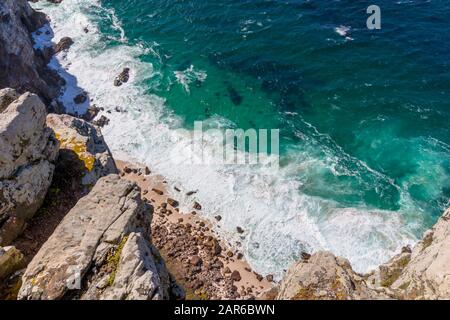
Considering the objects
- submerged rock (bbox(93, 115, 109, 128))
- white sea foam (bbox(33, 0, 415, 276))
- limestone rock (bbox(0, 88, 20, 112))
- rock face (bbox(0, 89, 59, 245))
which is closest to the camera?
rock face (bbox(0, 89, 59, 245))

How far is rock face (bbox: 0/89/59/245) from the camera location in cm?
2605

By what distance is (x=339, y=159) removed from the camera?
174 ft

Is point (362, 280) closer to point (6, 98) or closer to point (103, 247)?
point (103, 247)

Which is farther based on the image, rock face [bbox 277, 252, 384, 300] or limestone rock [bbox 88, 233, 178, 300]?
rock face [bbox 277, 252, 384, 300]

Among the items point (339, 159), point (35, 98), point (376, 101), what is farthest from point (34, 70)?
point (376, 101)

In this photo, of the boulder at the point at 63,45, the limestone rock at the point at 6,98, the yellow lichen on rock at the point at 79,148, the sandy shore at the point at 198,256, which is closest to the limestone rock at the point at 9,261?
the yellow lichen on rock at the point at 79,148

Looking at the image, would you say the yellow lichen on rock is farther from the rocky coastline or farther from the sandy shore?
the sandy shore

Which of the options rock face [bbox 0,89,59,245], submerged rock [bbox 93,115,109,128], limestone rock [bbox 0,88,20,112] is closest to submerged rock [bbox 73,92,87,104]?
submerged rock [bbox 93,115,109,128]

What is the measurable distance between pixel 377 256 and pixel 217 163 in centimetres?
2312

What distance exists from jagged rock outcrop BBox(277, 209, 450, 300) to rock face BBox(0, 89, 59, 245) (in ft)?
58.4

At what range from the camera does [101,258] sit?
19250mm

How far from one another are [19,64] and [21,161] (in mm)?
38013

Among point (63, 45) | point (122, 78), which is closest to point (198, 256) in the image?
point (122, 78)

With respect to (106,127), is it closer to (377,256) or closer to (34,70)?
(34,70)
